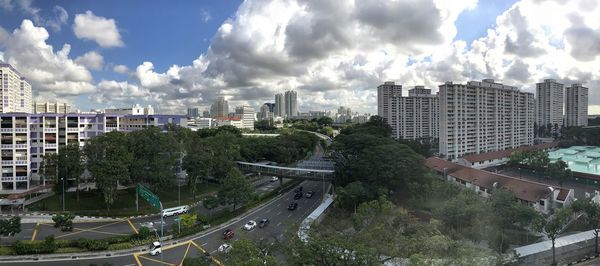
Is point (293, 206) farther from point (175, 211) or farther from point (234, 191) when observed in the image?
point (175, 211)

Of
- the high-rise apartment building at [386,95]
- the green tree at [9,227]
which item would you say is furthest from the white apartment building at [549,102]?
the green tree at [9,227]

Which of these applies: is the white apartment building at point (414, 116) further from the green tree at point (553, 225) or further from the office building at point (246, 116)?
the office building at point (246, 116)

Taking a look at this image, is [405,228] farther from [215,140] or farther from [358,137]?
[215,140]

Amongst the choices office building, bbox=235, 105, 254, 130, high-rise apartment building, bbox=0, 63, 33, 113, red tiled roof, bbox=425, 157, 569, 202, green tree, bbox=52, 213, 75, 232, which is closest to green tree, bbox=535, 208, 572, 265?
red tiled roof, bbox=425, 157, 569, 202

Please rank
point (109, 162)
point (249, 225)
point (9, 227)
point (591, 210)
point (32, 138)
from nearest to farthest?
point (591, 210), point (9, 227), point (249, 225), point (109, 162), point (32, 138)

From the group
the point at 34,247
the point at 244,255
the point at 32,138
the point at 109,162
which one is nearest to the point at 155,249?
the point at 34,247

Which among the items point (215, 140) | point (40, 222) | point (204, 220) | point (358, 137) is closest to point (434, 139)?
point (358, 137)

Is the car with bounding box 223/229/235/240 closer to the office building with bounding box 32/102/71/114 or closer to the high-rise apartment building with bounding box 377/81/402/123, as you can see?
the high-rise apartment building with bounding box 377/81/402/123
